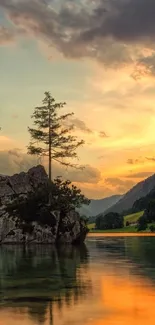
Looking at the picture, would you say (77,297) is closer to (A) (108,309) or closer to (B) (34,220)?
(A) (108,309)

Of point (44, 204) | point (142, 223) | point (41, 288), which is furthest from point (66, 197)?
point (142, 223)

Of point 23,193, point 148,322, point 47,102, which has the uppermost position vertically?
point 47,102

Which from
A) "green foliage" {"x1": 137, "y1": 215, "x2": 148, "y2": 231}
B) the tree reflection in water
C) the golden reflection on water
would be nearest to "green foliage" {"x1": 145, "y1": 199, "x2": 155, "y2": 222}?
"green foliage" {"x1": 137, "y1": 215, "x2": 148, "y2": 231}

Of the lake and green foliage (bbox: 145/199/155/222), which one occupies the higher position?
green foliage (bbox: 145/199/155/222)

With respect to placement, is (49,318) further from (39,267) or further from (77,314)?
(39,267)

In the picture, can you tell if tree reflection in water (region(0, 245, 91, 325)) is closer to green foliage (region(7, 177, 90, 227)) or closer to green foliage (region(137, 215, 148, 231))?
green foliage (region(7, 177, 90, 227))

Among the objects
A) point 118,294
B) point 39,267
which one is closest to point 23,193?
point 39,267

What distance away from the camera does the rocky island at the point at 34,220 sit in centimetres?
6994

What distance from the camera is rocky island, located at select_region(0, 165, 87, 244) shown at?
6994 cm

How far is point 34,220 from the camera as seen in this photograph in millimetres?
70938

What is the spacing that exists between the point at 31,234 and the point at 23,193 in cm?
833

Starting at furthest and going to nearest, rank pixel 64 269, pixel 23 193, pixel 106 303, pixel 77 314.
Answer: pixel 23 193, pixel 64 269, pixel 106 303, pixel 77 314

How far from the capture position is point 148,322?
14.4m

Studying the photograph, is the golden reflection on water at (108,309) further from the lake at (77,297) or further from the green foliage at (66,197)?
the green foliage at (66,197)
